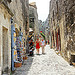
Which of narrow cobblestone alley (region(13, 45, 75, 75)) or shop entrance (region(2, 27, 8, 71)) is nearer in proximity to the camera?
shop entrance (region(2, 27, 8, 71))

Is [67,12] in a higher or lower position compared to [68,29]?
higher

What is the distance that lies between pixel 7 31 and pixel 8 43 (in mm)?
438

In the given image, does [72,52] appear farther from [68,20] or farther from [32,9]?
[32,9]

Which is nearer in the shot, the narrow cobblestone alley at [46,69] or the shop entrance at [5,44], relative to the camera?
the shop entrance at [5,44]

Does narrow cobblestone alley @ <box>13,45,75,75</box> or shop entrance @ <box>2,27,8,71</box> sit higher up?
shop entrance @ <box>2,27,8,71</box>

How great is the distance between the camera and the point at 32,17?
18.2 metres

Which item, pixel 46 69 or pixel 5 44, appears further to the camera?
pixel 46 69

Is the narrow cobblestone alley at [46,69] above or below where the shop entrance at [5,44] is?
below

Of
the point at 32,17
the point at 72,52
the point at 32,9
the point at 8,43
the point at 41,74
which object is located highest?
the point at 32,9

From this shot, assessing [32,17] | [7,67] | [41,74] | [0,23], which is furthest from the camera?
[32,17]

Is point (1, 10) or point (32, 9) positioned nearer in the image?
point (1, 10)

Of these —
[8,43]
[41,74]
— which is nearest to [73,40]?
[41,74]

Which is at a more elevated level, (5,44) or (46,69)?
(5,44)

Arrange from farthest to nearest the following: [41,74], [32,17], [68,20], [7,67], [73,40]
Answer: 1. [32,17]
2. [68,20]
3. [73,40]
4. [41,74]
5. [7,67]
